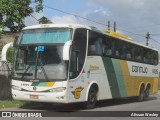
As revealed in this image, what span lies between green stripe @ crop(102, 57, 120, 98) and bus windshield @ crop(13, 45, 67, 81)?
346cm

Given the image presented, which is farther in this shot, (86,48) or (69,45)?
(86,48)

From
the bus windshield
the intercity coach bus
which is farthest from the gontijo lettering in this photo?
the bus windshield

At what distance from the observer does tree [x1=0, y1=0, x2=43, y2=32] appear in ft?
79.4

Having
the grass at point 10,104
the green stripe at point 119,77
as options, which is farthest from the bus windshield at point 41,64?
the green stripe at point 119,77

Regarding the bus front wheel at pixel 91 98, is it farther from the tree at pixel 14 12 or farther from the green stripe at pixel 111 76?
the tree at pixel 14 12

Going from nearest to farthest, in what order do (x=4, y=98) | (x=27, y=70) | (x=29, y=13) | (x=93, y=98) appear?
(x=27, y=70) < (x=93, y=98) < (x=4, y=98) < (x=29, y=13)

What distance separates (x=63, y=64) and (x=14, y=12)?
8.80 metres

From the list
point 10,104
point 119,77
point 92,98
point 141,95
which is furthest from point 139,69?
point 10,104

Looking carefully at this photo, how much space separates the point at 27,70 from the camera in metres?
17.3

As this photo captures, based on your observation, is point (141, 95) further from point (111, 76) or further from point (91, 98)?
point (91, 98)

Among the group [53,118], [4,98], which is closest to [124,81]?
[4,98]

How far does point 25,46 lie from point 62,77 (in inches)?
85.3

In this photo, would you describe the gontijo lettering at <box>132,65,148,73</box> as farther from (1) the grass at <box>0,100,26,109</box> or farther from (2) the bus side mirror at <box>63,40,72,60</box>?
(2) the bus side mirror at <box>63,40,72,60</box>

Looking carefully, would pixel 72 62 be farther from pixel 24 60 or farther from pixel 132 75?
pixel 132 75
